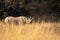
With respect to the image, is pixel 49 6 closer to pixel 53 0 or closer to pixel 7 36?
pixel 53 0

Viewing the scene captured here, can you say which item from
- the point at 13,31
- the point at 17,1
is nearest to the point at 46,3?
the point at 17,1

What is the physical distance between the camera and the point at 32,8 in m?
12.4

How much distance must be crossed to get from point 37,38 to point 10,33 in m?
0.74

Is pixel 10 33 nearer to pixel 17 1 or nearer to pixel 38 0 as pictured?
pixel 17 1

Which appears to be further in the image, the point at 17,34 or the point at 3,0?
the point at 3,0

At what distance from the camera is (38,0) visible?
1287 cm

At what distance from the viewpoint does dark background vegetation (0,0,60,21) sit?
10.8m

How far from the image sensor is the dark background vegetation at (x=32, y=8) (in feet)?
A: 35.3

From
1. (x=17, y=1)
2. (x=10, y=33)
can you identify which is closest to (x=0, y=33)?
(x=10, y=33)

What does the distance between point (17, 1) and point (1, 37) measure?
671cm

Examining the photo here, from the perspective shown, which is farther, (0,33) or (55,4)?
(55,4)

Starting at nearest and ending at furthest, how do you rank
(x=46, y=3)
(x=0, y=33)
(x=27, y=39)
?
(x=27, y=39) → (x=0, y=33) → (x=46, y=3)

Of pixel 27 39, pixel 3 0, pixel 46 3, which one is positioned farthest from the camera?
pixel 46 3

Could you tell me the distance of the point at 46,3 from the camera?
12.5 meters
